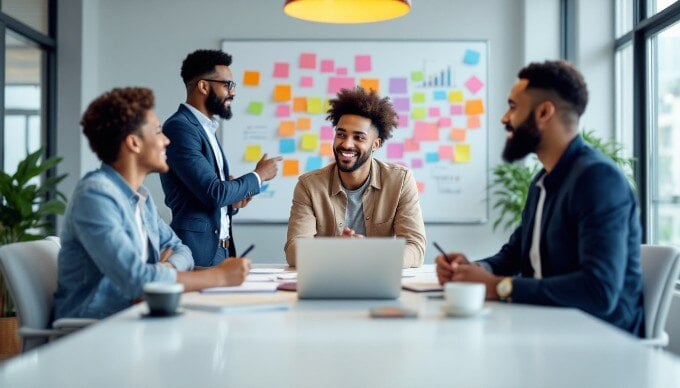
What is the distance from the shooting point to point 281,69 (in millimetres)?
5648

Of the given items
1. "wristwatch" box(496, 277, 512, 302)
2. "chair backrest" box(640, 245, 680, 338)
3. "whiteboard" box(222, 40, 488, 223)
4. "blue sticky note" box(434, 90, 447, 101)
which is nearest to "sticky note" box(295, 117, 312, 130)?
"whiteboard" box(222, 40, 488, 223)

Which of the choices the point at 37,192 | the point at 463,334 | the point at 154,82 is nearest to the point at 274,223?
the point at 154,82

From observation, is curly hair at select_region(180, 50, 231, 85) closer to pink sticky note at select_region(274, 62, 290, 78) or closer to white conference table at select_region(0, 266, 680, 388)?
white conference table at select_region(0, 266, 680, 388)

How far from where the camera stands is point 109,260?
2.08 metres

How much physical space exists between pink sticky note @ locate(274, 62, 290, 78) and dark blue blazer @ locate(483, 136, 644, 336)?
3614mm

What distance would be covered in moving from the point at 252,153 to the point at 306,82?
2.05 feet

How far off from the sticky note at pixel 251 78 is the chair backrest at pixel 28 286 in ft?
11.1

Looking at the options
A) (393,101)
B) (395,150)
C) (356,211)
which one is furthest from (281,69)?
(356,211)

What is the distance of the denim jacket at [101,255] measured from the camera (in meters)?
2.08

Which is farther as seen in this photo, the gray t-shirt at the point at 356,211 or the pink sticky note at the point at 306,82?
the pink sticky note at the point at 306,82

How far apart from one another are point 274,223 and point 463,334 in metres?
4.20

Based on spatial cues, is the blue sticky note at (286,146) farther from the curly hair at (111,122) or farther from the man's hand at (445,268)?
the man's hand at (445,268)

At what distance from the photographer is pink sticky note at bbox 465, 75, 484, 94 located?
5.64 m

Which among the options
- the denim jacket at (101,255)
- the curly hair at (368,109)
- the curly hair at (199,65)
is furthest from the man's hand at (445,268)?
the curly hair at (199,65)
